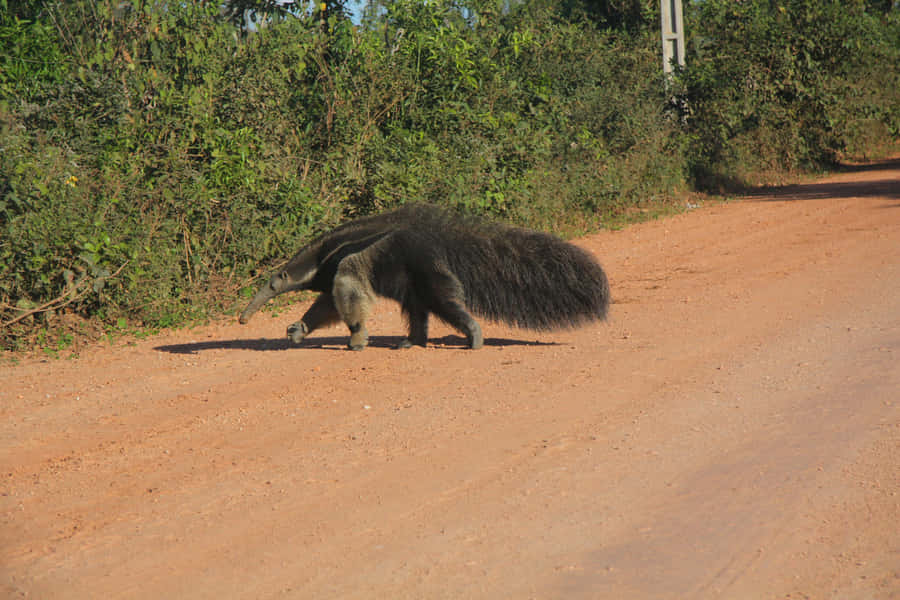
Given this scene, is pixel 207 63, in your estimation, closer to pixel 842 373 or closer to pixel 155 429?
pixel 155 429

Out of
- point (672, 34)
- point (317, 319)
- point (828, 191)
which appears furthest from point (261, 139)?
point (672, 34)

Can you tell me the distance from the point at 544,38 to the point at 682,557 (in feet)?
43.4

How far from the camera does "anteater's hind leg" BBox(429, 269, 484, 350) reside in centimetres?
701

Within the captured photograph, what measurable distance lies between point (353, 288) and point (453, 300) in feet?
2.52

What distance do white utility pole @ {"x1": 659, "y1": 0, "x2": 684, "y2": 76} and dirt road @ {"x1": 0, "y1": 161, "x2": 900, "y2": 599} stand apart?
10.8 meters

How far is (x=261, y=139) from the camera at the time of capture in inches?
395

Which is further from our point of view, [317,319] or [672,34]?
[672,34]

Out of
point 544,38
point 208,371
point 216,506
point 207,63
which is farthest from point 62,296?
point 544,38

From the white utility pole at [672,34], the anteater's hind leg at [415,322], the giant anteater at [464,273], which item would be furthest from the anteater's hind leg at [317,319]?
the white utility pole at [672,34]

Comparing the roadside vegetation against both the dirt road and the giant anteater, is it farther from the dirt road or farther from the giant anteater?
the giant anteater

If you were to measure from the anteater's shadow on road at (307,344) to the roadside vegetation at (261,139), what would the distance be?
3.26 feet

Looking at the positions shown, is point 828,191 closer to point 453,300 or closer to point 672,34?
point 672,34

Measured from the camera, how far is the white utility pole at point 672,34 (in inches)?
693

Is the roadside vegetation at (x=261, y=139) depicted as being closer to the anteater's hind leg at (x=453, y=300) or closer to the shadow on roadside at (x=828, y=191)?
the shadow on roadside at (x=828, y=191)
